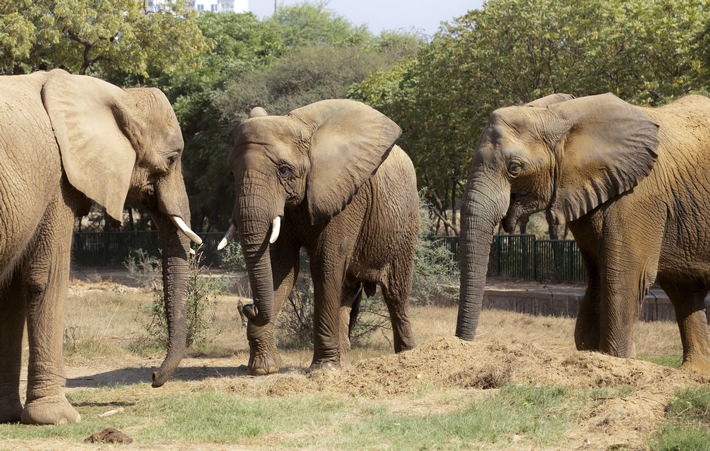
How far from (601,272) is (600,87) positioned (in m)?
15.4

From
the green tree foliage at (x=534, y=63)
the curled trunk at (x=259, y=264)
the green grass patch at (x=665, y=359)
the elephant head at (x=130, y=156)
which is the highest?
the green tree foliage at (x=534, y=63)

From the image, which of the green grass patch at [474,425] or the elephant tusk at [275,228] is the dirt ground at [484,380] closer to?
the green grass patch at [474,425]

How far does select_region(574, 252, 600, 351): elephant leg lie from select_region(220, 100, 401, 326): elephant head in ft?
7.71

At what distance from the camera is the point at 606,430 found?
8078mm

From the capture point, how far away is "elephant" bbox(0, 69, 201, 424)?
8.16 meters

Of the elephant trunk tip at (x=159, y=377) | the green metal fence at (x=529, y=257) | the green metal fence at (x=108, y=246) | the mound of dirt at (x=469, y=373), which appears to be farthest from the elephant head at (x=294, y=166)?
the green metal fence at (x=108, y=246)

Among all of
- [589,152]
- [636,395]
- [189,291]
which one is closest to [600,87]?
[189,291]

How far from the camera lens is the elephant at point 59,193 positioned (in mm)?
8164

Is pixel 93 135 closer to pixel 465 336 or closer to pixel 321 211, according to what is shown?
pixel 321 211

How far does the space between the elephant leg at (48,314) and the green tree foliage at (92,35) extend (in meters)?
17.6

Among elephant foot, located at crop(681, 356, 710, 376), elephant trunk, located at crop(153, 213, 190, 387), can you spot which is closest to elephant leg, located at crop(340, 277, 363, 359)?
elephant trunk, located at crop(153, 213, 190, 387)

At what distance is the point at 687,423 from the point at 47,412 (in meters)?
4.58

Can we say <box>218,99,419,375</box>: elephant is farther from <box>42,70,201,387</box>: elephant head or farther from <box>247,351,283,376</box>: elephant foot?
<box>42,70,201,387</box>: elephant head

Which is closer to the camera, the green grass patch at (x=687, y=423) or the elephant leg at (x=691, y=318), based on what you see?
the green grass patch at (x=687, y=423)
